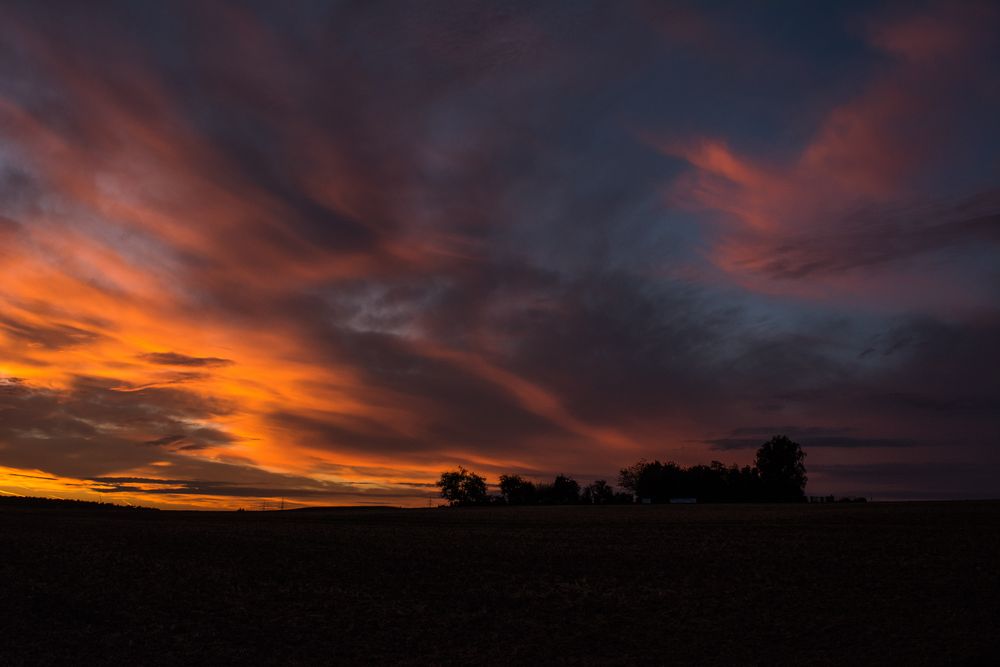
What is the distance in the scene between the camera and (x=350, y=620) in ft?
90.7

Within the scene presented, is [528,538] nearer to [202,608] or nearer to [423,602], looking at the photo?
[423,602]

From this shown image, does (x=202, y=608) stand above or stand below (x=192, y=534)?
below

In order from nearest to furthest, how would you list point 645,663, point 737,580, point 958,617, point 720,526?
point 645,663 → point 958,617 → point 737,580 → point 720,526

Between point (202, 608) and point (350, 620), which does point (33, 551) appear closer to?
point (202, 608)

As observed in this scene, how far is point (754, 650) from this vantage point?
23.2 m

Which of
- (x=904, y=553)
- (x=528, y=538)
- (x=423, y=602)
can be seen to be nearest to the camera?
(x=423, y=602)

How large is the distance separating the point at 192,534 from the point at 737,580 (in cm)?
3919

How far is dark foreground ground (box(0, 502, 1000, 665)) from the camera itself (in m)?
23.6

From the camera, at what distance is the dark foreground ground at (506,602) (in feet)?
77.4

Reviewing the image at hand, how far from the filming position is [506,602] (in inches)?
1188

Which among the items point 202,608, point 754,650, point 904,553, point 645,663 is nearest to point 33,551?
Answer: point 202,608

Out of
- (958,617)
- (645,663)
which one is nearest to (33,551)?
(645,663)

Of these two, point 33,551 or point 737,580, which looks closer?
point 737,580

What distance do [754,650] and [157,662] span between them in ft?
60.8
